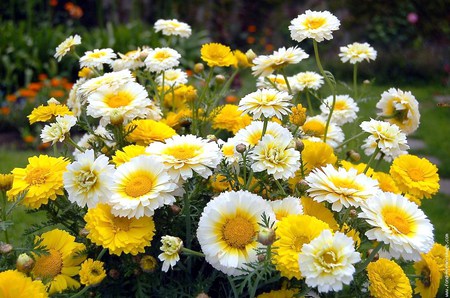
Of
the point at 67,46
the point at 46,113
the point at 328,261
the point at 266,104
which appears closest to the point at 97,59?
the point at 67,46

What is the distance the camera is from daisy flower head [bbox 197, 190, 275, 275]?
1113mm

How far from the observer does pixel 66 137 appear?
1392 mm

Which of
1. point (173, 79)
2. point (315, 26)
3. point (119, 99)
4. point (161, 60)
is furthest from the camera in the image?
point (173, 79)

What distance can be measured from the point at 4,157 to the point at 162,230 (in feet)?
9.20

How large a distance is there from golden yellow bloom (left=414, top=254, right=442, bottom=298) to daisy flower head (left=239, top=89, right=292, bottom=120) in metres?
0.57

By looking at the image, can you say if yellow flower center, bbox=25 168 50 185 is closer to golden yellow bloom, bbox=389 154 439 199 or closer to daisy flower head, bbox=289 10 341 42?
daisy flower head, bbox=289 10 341 42

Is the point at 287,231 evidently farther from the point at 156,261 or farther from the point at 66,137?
the point at 66,137

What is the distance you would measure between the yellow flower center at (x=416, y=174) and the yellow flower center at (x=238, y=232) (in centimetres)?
51

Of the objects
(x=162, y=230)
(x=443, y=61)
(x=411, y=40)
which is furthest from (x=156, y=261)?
(x=411, y=40)

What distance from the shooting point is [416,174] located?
1.45 metres

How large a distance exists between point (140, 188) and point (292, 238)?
32cm

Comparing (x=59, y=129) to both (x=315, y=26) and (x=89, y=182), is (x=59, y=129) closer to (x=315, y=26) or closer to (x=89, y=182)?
(x=89, y=182)

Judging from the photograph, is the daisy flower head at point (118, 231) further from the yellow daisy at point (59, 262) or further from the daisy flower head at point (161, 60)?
the daisy flower head at point (161, 60)

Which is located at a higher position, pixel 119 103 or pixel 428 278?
pixel 119 103
